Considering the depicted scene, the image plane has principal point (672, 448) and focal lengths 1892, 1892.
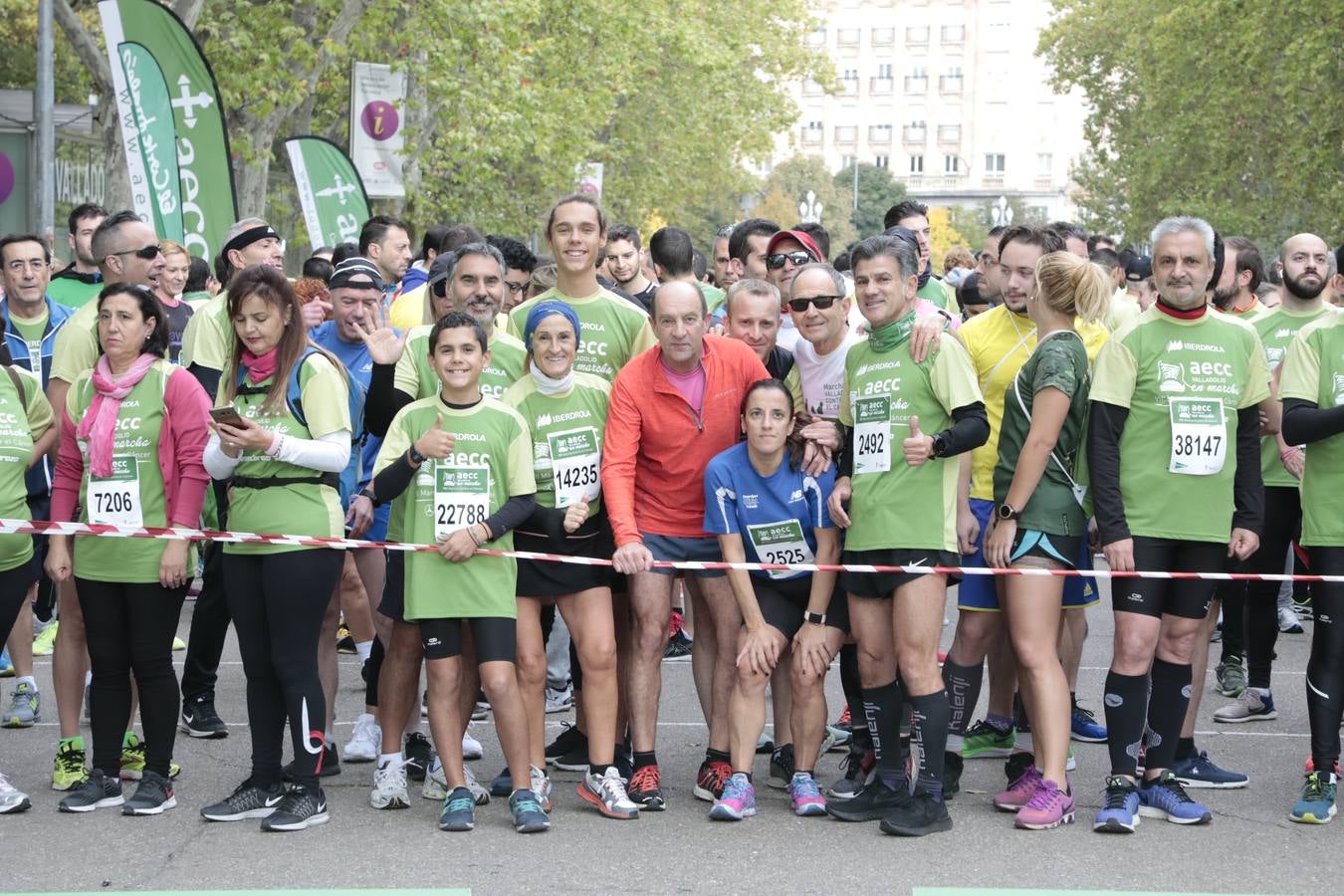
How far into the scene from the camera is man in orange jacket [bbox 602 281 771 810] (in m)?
7.01

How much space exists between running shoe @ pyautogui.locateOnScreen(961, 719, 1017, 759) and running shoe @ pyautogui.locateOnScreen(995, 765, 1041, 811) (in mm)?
938

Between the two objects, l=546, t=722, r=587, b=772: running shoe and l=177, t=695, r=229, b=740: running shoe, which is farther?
l=177, t=695, r=229, b=740: running shoe

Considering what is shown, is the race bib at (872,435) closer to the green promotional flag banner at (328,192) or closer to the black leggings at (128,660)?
the black leggings at (128,660)

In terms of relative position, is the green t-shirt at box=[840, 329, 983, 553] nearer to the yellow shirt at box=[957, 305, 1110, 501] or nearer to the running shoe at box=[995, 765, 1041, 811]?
the yellow shirt at box=[957, 305, 1110, 501]

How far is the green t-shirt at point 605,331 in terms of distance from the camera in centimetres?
765

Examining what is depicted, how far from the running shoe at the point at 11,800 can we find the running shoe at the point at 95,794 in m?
0.13

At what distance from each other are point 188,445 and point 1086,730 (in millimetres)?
4075

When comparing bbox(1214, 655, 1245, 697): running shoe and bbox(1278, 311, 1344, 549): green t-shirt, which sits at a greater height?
bbox(1278, 311, 1344, 549): green t-shirt

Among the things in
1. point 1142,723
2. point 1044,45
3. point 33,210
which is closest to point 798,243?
point 1142,723

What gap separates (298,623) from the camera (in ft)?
22.2

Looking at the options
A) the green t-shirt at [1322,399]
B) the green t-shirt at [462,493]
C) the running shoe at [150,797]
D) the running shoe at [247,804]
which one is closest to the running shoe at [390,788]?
the running shoe at [247,804]

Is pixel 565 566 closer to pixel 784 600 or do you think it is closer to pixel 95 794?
pixel 784 600

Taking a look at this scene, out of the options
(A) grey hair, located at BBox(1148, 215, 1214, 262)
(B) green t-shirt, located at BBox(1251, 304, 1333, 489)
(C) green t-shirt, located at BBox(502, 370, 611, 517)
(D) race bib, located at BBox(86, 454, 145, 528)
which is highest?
(A) grey hair, located at BBox(1148, 215, 1214, 262)

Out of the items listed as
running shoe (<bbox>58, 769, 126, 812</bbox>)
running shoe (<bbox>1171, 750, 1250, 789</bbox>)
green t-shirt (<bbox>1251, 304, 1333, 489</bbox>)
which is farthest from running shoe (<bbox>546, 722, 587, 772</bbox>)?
green t-shirt (<bbox>1251, 304, 1333, 489</bbox>)
